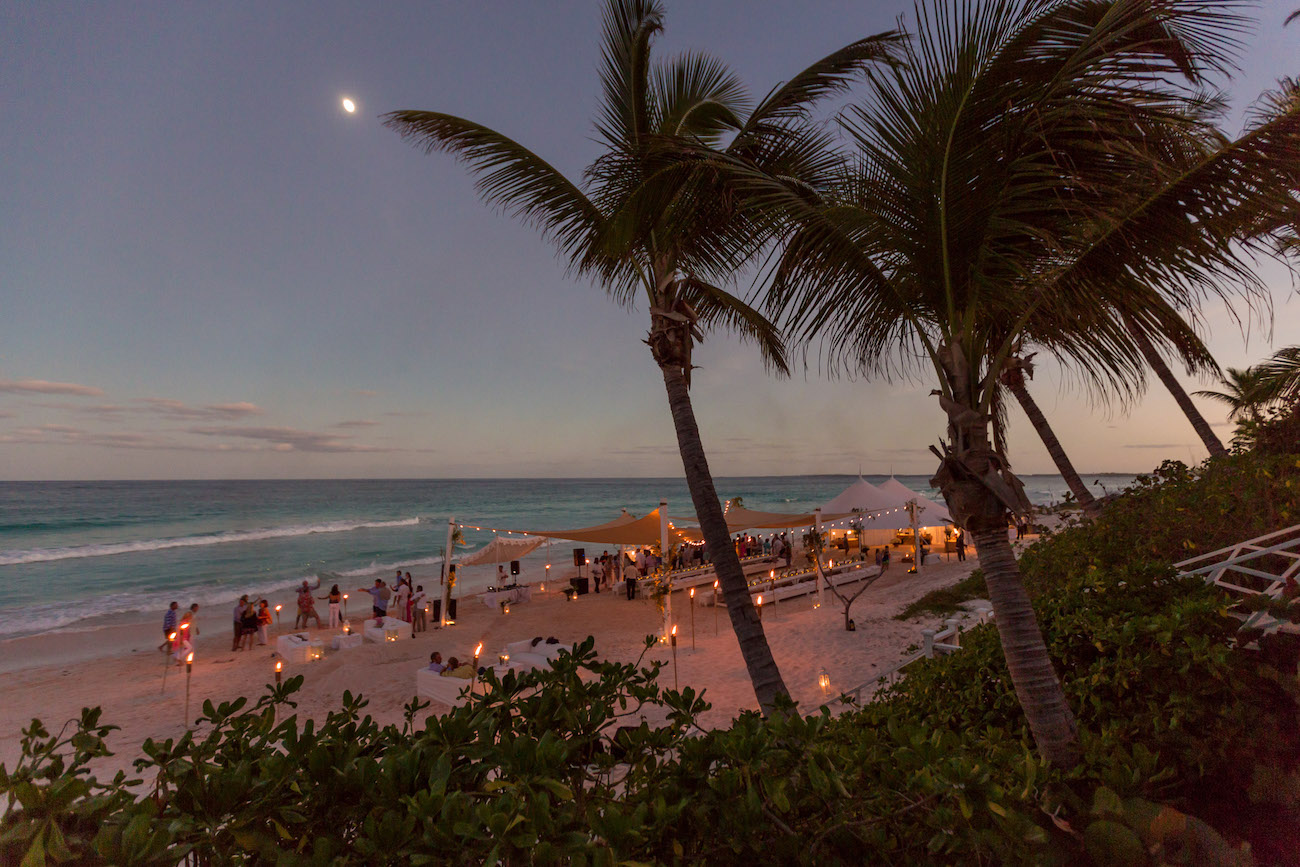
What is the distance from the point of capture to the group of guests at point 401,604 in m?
13.4

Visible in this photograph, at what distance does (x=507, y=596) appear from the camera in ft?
55.4

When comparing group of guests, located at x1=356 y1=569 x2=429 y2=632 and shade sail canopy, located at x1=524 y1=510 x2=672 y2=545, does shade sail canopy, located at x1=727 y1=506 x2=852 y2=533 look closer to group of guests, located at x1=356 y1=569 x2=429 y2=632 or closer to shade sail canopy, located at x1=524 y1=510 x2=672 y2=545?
shade sail canopy, located at x1=524 y1=510 x2=672 y2=545

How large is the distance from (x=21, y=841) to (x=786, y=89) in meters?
5.57

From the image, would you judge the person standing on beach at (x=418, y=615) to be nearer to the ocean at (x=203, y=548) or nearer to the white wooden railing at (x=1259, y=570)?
the ocean at (x=203, y=548)

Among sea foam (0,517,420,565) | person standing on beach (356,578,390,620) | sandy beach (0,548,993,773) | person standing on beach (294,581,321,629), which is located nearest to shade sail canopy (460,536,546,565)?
sandy beach (0,548,993,773)

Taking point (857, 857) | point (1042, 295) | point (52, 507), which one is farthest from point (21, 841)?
point (52, 507)

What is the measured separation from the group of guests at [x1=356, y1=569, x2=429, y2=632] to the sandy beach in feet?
2.23

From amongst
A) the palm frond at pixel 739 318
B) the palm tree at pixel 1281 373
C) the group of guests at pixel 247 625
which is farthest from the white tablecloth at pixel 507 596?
the palm tree at pixel 1281 373

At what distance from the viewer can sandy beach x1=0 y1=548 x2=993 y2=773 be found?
8.48 meters

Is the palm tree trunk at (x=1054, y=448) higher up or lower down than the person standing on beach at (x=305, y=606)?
higher up

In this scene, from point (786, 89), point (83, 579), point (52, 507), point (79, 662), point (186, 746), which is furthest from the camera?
point (52, 507)

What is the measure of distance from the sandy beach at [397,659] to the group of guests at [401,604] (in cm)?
68

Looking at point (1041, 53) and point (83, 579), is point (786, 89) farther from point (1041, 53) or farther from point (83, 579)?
point (83, 579)

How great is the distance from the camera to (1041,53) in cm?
297
